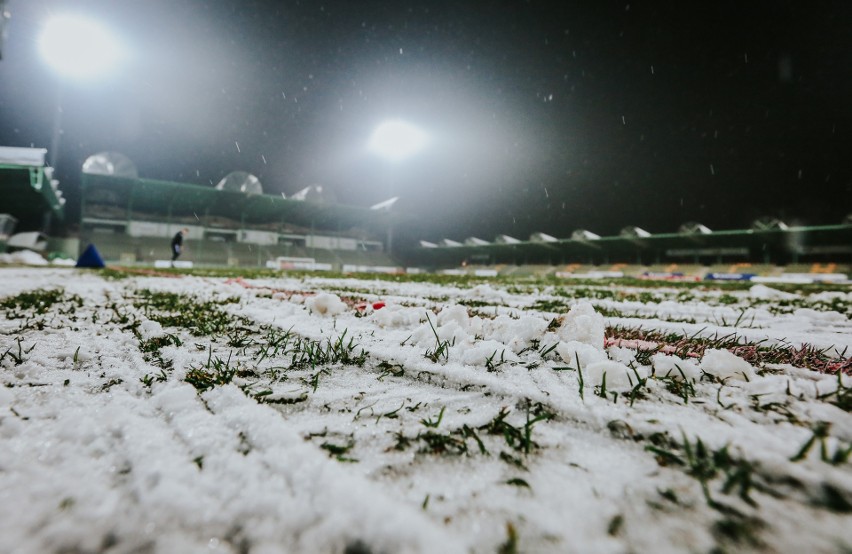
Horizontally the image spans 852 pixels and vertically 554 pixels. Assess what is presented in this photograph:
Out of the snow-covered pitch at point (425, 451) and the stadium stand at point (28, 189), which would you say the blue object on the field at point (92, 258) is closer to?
the stadium stand at point (28, 189)

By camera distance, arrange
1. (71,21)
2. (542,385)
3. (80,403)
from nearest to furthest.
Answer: (80,403) < (542,385) < (71,21)

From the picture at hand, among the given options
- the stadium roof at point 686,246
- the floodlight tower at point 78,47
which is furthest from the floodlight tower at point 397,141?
the floodlight tower at point 78,47

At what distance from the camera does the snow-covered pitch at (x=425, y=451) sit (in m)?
0.64

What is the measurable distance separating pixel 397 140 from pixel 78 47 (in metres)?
28.4

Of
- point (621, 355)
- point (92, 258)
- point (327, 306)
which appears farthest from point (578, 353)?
point (92, 258)

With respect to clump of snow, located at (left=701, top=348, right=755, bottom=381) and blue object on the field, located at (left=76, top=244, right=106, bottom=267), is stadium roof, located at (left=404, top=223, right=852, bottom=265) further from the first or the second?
clump of snow, located at (left=701, top=348, right=755, bottom=381)

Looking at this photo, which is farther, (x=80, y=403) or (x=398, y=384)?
(x=398, y=384)

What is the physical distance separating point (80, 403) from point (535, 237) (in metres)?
49.2

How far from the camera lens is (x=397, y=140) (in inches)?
1785

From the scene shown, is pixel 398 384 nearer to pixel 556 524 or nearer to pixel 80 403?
pixel 556 524

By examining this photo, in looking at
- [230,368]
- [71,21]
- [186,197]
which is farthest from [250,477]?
[186,197]

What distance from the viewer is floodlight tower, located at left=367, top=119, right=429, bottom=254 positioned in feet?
142

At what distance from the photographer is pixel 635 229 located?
41.6 m

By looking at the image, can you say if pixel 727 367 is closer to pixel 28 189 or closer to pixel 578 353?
pixel 578 353
